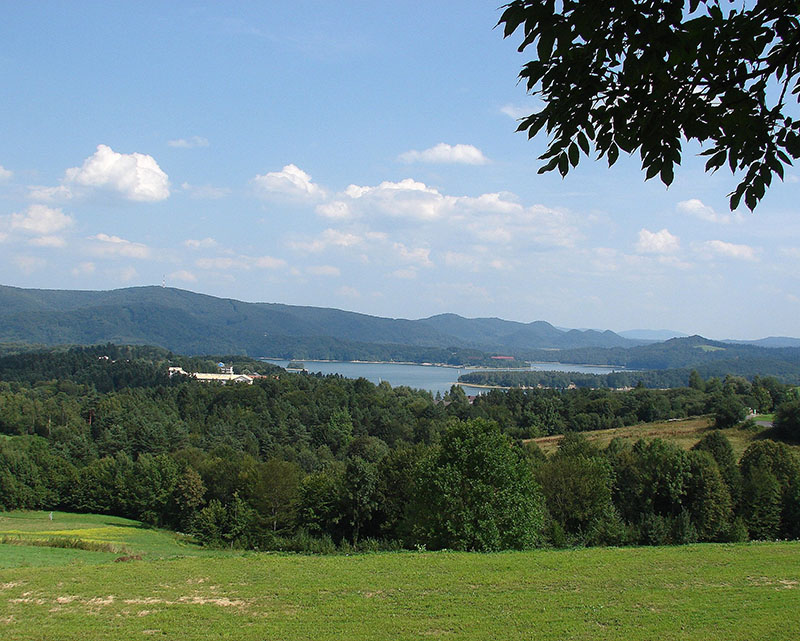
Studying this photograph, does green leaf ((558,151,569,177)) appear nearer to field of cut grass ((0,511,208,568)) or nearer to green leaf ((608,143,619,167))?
green leaf ((608,143,619,167))

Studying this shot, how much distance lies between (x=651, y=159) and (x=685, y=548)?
19167mm

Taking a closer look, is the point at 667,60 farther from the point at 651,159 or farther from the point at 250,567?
the point at 250,567

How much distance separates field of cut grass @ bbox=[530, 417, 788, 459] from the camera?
1973 inches

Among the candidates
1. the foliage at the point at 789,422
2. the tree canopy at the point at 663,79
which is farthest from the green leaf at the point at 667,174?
the foliage at the point at 789,422

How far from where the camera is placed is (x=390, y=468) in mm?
33469

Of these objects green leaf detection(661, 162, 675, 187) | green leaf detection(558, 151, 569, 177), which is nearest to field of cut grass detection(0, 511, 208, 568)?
green leaf detection(558, 151, 569, 177)

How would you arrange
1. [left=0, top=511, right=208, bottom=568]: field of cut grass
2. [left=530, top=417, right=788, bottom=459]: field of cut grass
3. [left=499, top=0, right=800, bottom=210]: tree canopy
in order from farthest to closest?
1. [left=530, top=417, right=788, bottom=459]: field of cut grass
2. [left=0, top=511, right=208, bottom=568]: field of cut grass
3. [left=499, top=0, right=800, bottom=210]: tree canopy

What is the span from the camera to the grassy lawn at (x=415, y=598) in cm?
1071

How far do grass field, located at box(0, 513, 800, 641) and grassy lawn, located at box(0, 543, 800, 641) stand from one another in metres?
0.04

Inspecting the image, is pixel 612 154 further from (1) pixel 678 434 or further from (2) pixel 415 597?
(1) pixel 678 434

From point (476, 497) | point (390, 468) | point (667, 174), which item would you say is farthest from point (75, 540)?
point (667, 174)

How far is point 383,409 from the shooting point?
87.8 meters

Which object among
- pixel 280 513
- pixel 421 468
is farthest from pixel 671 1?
pixel 280 513

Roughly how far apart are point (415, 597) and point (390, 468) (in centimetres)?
2073
